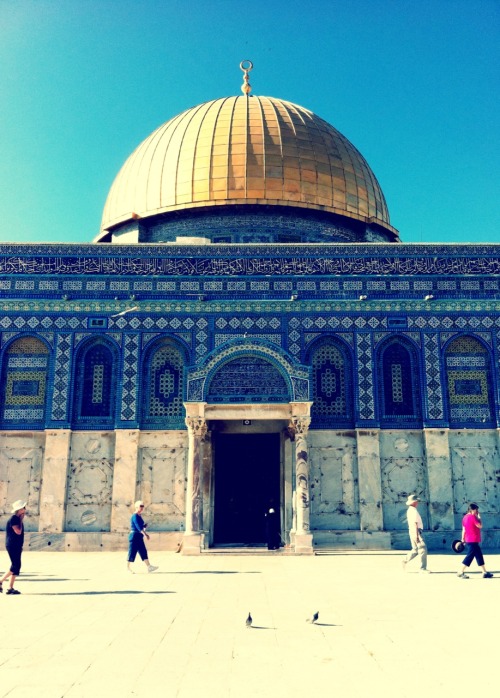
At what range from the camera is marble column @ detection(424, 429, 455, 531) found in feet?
43.3

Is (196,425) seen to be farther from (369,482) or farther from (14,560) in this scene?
(14,560)

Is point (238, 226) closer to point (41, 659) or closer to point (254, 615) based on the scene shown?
point (254, 615)

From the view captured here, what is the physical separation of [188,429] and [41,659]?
866 cm

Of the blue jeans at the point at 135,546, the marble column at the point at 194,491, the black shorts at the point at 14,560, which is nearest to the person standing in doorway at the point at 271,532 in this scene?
the marble column at the point at 194,491

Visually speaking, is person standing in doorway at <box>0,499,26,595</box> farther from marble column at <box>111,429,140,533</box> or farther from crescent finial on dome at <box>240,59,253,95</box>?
crescent finial on dome at <box>240,59,253,95</box>

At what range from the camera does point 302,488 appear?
12.6m

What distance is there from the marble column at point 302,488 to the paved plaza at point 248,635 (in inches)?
117

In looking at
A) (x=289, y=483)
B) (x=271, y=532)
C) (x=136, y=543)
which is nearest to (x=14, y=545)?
(x=136, y=543)

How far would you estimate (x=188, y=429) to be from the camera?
13219 millimetres

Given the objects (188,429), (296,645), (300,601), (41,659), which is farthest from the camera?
(188,429)

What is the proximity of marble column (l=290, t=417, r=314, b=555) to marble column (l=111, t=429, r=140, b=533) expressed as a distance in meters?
3.32

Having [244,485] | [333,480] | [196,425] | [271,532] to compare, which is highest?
[196,425]

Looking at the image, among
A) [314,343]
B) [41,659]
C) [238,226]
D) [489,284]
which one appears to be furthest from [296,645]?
[238,226]

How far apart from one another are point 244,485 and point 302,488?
1.92 metres
